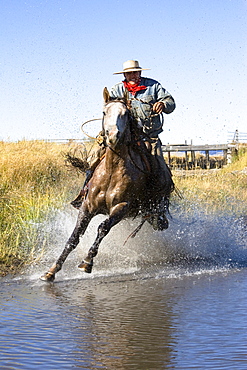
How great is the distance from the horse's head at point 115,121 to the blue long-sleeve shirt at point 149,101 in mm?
1000

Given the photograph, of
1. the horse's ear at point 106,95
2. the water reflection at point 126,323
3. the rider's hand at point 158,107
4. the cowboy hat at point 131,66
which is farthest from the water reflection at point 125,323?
the cowboy hat at point 131,66

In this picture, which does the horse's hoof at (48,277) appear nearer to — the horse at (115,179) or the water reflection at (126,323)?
the horse at (115,179)

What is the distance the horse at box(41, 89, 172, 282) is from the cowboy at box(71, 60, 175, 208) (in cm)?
29

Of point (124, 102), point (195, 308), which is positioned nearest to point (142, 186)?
point (124, 102)

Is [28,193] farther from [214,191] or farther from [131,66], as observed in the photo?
[214,191]

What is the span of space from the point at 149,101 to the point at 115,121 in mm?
1573

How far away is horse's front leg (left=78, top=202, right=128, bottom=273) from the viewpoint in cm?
728

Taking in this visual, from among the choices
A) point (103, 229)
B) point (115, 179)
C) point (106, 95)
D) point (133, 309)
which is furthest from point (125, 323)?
point (106, 95)

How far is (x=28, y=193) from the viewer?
11.4 m

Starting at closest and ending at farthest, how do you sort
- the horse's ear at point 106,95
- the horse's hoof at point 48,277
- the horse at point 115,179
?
the horse at point 115,179 < the horse's hoof at point 48,277 < the horse's ear at point 106,95

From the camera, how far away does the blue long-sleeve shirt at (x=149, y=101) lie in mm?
8336

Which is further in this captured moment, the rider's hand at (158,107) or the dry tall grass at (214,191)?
the dry tall grass at (214,191)

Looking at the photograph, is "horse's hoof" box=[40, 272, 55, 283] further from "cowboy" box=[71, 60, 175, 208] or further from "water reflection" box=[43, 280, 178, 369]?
"cowboy" box=[71, 60, 175, 208]

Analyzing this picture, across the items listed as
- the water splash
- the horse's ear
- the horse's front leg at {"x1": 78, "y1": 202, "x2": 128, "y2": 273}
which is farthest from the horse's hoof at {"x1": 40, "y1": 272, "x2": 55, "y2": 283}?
the horse's ear
